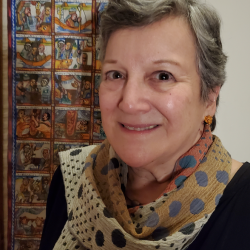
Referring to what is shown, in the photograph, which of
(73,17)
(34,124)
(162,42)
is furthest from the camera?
(34,124)

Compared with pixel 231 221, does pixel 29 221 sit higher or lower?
lower

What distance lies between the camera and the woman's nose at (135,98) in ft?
2.18

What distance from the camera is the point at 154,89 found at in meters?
0.68

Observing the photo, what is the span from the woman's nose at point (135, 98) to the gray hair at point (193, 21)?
17 centimetres

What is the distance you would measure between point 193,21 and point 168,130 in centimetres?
32

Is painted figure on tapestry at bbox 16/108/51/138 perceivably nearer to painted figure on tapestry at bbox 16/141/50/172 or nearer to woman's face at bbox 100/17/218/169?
painted figure on tapestry at bbox 16/141/50/172

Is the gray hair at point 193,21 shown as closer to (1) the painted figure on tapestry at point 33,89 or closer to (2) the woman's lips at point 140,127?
(2) the woman's lips at point 140,127

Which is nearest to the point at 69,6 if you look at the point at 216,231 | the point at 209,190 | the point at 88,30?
the point at 88,30

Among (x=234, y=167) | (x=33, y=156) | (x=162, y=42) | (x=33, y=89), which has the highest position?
(x=162, y=42)

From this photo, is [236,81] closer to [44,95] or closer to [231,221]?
[231,221]

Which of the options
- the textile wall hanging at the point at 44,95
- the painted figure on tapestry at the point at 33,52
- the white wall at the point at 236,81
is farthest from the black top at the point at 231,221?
the painted figure on tapestry at the point at 33,52

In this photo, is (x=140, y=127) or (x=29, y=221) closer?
(x=140, y=127)

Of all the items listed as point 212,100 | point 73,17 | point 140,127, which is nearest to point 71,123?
point 73,17

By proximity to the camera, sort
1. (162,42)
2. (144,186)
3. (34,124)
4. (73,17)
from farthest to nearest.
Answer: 1. (34,124)
2. (73,17)
3. (144,186)
4. (162,42)
